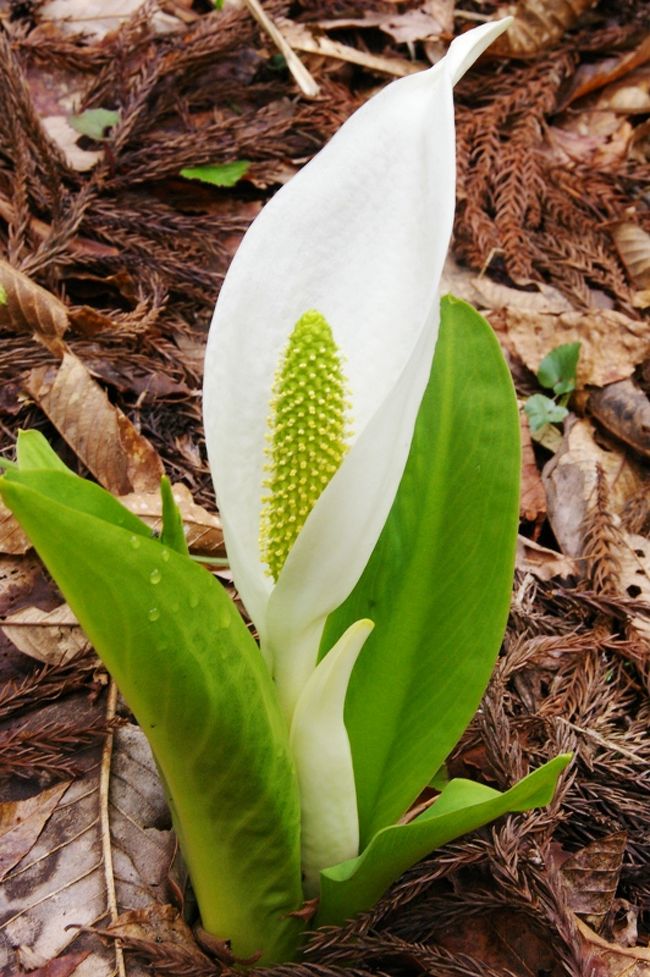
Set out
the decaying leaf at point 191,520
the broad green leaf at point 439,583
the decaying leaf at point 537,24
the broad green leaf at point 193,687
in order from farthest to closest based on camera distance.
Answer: the decaying leaf at point 537,24 < the decaying leaf at point 191,520 < the broad green leaf at point 439,583 < the broad green leaf at point 193,687

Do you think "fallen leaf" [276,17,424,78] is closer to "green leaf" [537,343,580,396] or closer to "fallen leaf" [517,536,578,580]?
"green leaf" [537,343,580,396]

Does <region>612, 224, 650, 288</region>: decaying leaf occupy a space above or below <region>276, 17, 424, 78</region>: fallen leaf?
below

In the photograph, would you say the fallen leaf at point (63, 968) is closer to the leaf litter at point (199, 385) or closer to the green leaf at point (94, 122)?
the leaf litter at point (199, 385)

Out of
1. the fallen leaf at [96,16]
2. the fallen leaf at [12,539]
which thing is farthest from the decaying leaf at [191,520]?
the fallen leaf at [96,16]

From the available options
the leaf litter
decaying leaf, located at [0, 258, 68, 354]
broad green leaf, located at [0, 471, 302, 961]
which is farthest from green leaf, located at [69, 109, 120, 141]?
broad green leaf, located at [0, 471, 302, 961]

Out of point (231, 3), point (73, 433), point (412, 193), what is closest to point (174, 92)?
point (231, 3)

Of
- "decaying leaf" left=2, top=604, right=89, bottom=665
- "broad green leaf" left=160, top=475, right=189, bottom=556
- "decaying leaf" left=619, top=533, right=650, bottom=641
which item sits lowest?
"decaying leaf" left=619, top=533, right=650, bottom=641
